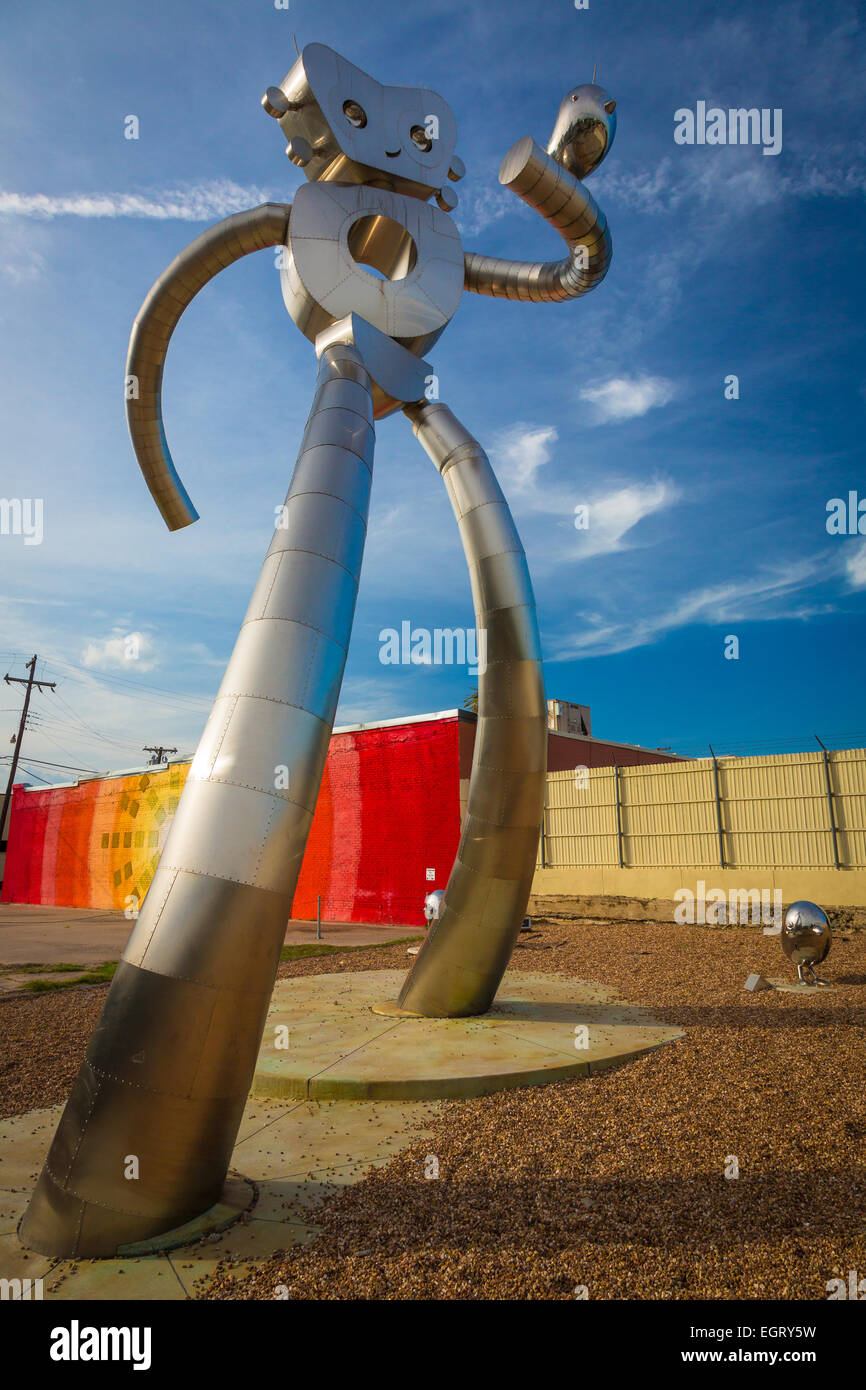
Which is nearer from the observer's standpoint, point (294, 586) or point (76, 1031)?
point (294, 586)

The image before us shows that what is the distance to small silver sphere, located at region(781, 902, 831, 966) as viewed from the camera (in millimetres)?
10656

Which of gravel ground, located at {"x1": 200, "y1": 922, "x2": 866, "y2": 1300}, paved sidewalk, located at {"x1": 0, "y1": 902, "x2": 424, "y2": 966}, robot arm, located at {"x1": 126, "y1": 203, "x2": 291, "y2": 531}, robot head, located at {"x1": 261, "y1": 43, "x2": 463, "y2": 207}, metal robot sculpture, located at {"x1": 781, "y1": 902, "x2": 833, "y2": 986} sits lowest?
paved sidewalk, located at {"x1": 0, "y1": 902, "x2": 424, "y2": 966}

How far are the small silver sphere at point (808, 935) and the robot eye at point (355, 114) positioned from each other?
11.2 meters

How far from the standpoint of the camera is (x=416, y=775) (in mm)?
24516

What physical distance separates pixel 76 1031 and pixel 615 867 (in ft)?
46.8

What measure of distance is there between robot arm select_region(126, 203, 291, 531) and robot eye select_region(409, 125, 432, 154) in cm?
185

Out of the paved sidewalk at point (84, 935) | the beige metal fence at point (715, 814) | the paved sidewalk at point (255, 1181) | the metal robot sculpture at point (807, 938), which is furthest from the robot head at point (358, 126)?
the beige metal fence at point (715, 814)

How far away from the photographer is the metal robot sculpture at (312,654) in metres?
3.91

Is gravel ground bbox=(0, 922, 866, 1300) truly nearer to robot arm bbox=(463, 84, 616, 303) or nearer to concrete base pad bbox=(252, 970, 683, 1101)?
concrete base pad bbox=(252, 970, 683, 1101)

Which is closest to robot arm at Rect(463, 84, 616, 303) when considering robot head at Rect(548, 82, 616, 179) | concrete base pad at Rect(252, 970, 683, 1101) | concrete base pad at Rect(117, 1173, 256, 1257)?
robot head at Rect(548, 82, 616, 179)

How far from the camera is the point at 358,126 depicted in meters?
8.04

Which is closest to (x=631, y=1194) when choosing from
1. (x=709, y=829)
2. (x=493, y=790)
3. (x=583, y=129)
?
(x=493, y=790)

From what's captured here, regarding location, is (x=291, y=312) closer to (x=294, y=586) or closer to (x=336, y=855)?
(x=294, y=586)
